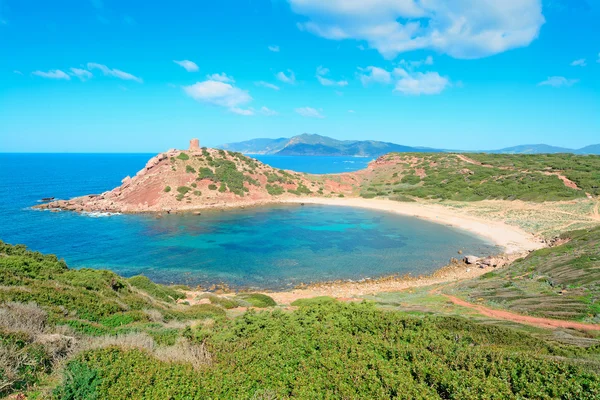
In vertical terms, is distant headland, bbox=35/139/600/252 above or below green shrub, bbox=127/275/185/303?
above

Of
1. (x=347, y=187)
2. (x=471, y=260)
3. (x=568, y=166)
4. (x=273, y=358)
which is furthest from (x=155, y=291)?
(x=568, y=166)

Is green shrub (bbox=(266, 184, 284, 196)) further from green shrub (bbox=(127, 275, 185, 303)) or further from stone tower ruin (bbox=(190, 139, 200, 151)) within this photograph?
green shrub (bbox=(127, 275, 185, 303))

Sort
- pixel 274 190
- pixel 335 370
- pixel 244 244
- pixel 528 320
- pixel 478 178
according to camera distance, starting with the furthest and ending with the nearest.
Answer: pixel 478 178 < pixel 274 190 < pixel 244 244 < pixel 528 320 < pixel 335 370

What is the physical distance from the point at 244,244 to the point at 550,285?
30.6m

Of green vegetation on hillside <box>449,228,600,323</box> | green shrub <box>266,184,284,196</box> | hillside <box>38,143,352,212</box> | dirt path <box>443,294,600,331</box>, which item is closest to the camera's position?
dirt path <box>443,294,600,331</box>

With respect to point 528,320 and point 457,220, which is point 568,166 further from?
point 528,320

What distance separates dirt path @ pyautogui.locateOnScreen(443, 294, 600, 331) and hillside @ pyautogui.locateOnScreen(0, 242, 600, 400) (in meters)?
6.04

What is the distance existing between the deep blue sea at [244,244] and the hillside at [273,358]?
706 inches

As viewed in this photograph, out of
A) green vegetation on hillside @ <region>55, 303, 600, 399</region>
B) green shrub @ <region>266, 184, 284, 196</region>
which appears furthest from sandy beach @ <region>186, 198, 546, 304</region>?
green vegetation on hillside @ <region>55, 303, 600, 399</region>

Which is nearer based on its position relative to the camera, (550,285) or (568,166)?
(550,285)

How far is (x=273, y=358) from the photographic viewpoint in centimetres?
816

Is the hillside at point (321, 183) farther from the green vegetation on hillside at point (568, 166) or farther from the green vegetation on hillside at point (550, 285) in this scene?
the green vegetation on hillside at point (550, 285)

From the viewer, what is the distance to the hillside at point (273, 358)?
665cm

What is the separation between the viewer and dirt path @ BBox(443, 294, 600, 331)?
1510 centimetres
